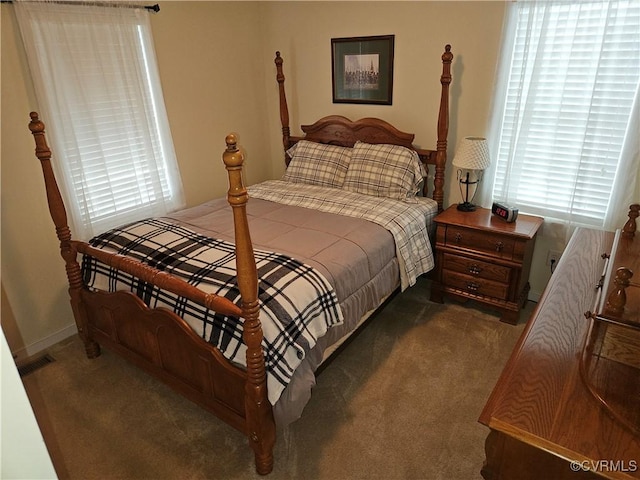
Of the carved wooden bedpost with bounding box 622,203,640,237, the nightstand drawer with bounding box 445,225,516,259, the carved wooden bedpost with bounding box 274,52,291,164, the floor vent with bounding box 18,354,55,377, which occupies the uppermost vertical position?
the carved wooden bedpost with bounding box 274,52,291,164

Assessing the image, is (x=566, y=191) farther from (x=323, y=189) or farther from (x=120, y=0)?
(x=120, y=0)

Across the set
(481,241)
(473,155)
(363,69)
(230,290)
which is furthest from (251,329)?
(363,69)

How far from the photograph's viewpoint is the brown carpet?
71.3 inches

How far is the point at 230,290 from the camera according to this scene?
1737 millimetres

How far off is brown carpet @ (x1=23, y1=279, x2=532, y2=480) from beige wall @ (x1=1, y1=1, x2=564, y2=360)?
0.58 meters

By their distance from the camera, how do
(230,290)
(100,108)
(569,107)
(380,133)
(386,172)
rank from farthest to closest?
(380,133)
(386,172)
(100,108)
(569,107)
(230,290)

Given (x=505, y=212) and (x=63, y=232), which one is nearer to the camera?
(x=63, y=232)

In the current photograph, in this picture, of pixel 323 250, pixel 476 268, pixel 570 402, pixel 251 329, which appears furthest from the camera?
pixel 476 268

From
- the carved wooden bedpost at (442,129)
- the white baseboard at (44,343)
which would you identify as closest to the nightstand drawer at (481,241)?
the carved wooden bedpost at (442,129)

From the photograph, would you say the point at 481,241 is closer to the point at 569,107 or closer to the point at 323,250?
the point at 569,107

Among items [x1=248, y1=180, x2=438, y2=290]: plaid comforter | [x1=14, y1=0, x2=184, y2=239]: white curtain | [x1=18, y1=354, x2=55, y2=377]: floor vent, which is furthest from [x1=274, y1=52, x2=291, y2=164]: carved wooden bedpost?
[x1=18, y1=354, x2=55, y2=377]: floor vent

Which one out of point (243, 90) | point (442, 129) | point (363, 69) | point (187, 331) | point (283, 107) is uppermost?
point (363, 69)

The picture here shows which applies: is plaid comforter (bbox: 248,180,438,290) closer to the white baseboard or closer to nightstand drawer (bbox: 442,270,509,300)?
→ nightstand drawer (bbox: 442,270,509,300)

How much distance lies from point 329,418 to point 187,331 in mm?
824
